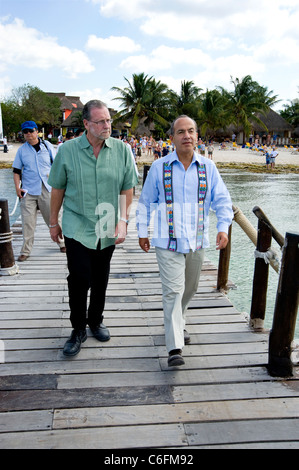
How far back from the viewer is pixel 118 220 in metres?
3.15

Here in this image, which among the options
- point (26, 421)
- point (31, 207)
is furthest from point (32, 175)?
point (26, 421)

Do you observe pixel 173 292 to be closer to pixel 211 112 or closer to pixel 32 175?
pixel 32 175

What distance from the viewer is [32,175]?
18.0 ft

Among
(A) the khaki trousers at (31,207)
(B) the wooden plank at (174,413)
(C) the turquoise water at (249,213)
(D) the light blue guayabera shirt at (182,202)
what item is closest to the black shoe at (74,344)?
(B) the wooden plank at (174,413)

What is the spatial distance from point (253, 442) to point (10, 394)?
57.2 inches

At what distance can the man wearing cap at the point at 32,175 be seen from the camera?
17.9ft

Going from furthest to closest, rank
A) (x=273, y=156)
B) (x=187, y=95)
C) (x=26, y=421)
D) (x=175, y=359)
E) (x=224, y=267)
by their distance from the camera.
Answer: (x=187, y=95), (x=273, y=156), (x=224, y=267), (x=175, y=359), (x=26, y=421)

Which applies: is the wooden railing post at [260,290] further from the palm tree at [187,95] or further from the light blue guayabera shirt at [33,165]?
the palm tree at [187,95]

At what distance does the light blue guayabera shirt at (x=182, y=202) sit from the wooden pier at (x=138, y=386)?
87 cm

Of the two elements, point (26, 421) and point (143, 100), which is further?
point (143, 100)

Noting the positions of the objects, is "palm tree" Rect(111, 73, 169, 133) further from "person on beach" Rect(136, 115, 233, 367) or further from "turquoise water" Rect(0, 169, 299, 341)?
"person on beach" Rect(136, 115, 233, 367)

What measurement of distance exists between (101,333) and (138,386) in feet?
2.42

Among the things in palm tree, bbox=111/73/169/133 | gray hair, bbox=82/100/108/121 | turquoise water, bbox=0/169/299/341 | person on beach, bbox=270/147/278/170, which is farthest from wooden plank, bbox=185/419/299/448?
palm tree, bbox=111/73/169/133

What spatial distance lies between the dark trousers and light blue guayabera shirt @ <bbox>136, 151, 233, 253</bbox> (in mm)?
396
